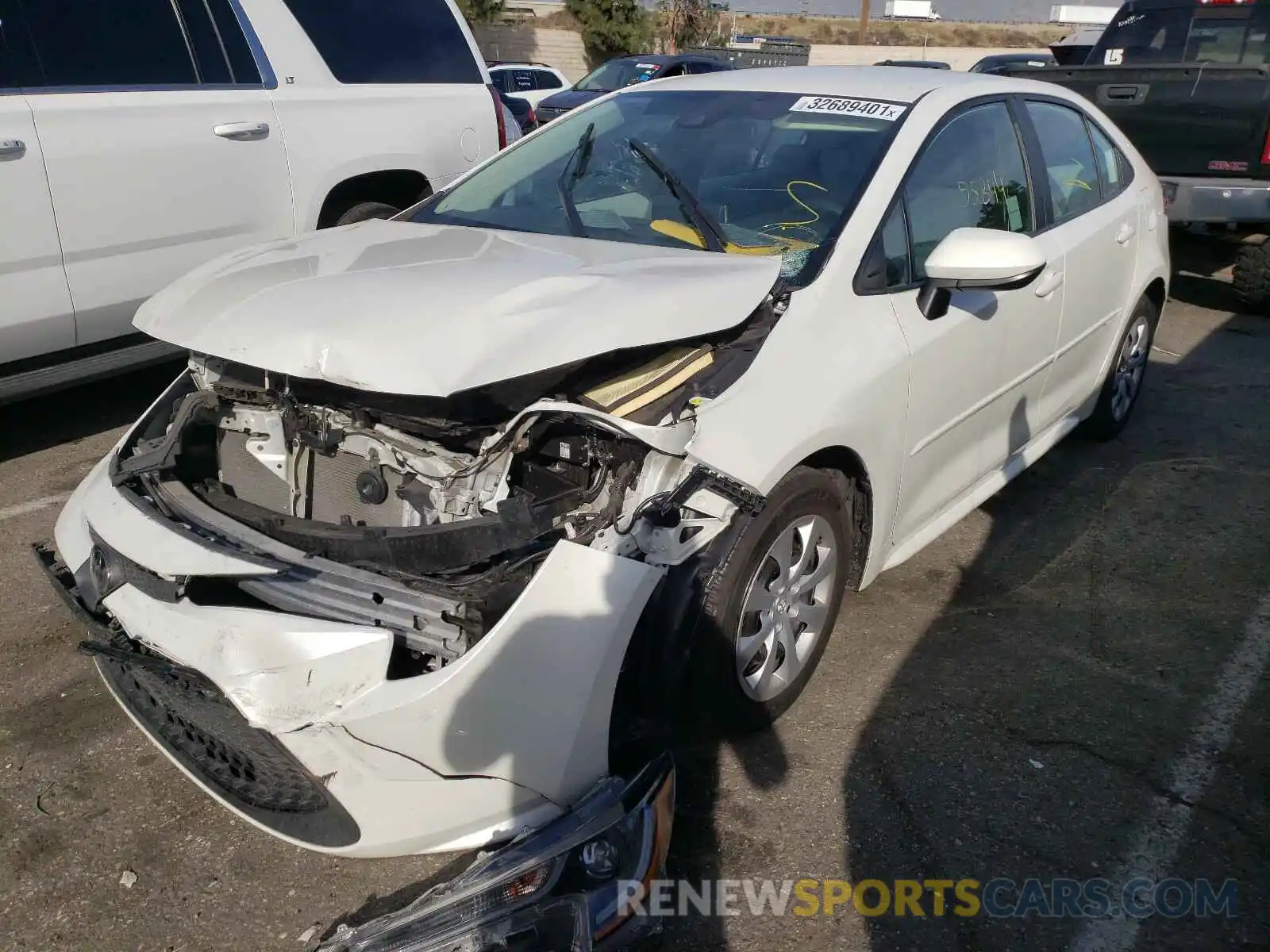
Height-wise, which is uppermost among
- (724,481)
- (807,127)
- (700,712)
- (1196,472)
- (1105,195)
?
(807,127)

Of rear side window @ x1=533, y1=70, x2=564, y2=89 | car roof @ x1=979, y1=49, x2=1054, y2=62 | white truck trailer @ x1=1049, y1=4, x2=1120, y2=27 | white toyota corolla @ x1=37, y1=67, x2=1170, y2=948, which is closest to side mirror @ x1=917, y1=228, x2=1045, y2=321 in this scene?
white toyota corolla @ x1=37, y1=67, x2=1170, y2=948

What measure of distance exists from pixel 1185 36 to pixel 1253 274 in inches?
100.0

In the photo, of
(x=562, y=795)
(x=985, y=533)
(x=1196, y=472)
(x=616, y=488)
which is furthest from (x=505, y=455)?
(x=1196, y=472)

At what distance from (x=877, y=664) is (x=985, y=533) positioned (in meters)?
1.20

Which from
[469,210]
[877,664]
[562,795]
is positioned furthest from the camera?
[469,210]

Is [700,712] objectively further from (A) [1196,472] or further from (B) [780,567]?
(A) [1196,472]

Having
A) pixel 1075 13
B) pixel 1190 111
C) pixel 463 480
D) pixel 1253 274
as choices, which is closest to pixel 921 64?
pixel 1190 111

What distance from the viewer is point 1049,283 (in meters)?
3.73

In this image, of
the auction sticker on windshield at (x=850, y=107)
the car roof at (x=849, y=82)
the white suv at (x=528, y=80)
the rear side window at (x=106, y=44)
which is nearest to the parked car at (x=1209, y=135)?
the car roof at (x=849, y=82)

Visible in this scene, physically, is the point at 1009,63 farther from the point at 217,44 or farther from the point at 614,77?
the point at 217,44

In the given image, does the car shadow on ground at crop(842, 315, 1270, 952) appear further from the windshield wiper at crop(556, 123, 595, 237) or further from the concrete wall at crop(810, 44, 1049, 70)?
the concrete wall at crop(810, 44, 1049, 70)

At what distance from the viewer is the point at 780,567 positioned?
9.01 feet

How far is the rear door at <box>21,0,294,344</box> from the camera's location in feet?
14.3

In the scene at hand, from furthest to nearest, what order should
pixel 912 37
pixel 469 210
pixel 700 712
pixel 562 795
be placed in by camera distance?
pixel 912 37, pixel 469 210, pixel 700 712, pixel 562 795
